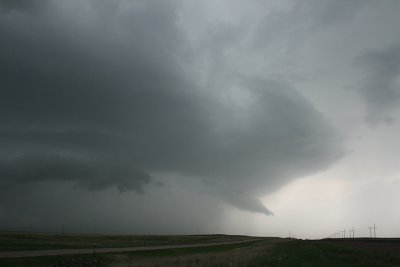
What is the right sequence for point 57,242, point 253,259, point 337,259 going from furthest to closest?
point 57,242 → point 253,259 → point 337,259

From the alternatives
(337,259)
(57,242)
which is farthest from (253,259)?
(57,242)

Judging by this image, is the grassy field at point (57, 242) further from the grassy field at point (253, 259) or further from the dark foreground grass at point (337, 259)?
the dark foreground grass at point (337, 259)

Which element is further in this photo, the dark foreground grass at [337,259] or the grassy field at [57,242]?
the grassy field at [57,242]

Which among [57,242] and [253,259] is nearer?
[253,259]

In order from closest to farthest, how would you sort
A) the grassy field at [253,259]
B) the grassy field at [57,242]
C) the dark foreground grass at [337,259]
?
1. the dark foreground grass at [337,259]
2. the grassy field at [253,259]
3. the grassy field at [57,242]

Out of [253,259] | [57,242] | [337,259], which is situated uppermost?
[337,259]

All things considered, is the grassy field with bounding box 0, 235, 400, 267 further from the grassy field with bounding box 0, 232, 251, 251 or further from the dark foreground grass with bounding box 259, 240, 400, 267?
the grassy field with bounding box 0, 232, 251, 251

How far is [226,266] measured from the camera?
121 feet

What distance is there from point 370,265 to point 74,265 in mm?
24600

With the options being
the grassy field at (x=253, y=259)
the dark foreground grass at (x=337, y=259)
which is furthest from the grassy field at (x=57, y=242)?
the dark foreground grass at (x=337, y=259)

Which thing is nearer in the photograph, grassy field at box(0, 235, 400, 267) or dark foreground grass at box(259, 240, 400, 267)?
dark foreground grass at box(259, 240, 400, 267)

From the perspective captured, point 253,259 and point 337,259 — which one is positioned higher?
point 337,259

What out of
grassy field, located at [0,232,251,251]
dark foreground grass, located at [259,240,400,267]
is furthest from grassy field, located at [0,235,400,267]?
grassy field, located at [0,232,251,251]

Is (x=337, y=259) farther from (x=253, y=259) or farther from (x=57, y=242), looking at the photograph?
(x=57, y=242)
